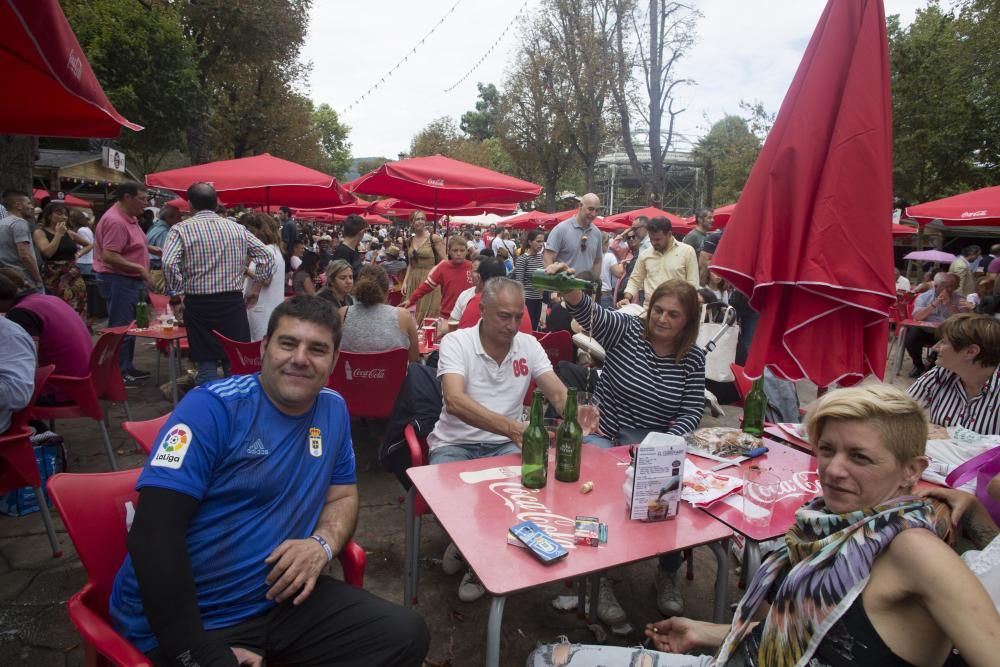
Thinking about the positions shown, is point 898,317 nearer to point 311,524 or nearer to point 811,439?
point 811,439

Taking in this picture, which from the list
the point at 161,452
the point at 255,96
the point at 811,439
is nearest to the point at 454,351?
the point at 161,452

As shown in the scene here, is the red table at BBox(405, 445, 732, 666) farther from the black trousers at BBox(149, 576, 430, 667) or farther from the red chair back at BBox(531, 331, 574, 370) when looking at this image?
the red chair back at BBox(531, 331, 574, 370)

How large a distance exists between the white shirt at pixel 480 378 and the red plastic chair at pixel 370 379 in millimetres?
913

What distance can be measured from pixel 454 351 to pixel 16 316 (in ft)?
8.90

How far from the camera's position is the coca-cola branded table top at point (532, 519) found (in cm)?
162

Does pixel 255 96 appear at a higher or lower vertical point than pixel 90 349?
higher

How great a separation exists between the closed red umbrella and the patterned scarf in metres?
5.51

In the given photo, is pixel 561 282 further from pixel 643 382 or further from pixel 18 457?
pixel 18 457

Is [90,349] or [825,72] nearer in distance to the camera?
[825,72]

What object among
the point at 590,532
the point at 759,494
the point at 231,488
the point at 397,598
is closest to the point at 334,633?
the point at 231,488

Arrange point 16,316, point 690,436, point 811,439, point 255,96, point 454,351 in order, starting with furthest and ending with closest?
1. point 255,96
2. point 16,316
3. point 454,351
4. point 690,436
5. point 811,439

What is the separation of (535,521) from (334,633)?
0.75 metres

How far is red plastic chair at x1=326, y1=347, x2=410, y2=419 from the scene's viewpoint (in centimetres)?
380

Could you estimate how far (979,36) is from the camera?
520 inches
